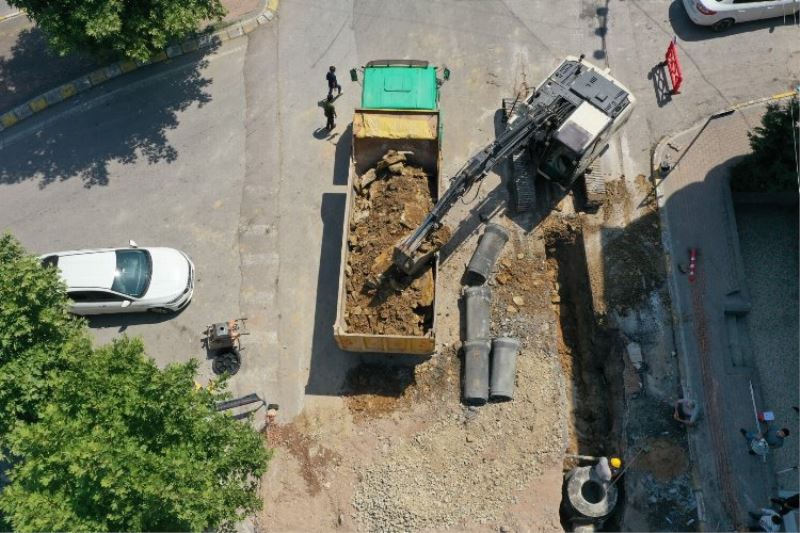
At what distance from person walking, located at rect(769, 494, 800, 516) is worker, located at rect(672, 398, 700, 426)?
252cm

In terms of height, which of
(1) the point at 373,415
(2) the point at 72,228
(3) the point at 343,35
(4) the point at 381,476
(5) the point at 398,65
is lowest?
(4) the point at 381,476

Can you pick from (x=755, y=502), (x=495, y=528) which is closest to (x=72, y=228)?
(x=495, y=528)

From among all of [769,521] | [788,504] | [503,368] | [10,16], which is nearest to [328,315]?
[503,368]

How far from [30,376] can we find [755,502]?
683 inches

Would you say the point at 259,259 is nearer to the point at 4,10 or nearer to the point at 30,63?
the point at 30,63

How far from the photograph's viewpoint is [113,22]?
15805 millimetres

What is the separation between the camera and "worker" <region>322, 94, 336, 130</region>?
18.0 meters

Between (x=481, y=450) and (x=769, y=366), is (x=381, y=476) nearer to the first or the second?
(x=481, y=450)

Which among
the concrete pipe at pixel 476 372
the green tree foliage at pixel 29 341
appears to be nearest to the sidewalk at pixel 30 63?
the green tree foliage at pixel 29 341

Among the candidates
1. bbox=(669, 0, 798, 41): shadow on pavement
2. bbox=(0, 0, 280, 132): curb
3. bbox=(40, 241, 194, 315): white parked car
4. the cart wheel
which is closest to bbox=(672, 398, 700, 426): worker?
the cart wheel

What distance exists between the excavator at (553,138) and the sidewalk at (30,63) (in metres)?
12.0

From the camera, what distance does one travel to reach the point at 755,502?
14109 mm

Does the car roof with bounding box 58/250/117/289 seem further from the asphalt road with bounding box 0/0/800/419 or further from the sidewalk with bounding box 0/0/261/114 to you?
the sidewalk with bounding box 0/0/261/114

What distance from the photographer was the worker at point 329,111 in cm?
1797
